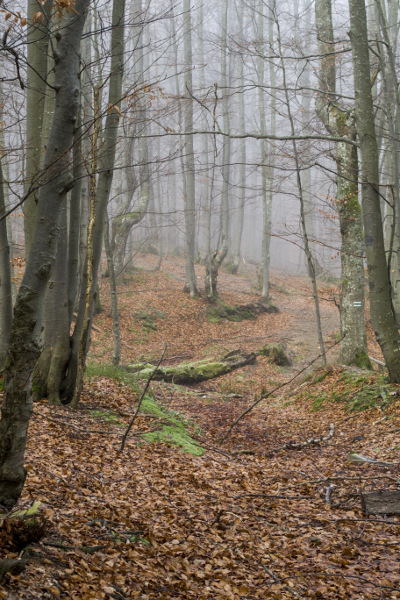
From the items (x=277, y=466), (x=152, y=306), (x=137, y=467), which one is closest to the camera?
(x=137, y=467)

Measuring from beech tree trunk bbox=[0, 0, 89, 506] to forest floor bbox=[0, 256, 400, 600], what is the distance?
0.51 metres

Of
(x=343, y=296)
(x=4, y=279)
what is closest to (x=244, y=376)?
(x=343, y=296)

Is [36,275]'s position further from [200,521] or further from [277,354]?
[277,354]

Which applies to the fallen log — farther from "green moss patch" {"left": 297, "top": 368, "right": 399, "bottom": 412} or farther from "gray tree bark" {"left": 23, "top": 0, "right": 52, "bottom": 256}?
"gray tree bark" {"left": 23, "top": 0, "right": 52, "bottom": 256}

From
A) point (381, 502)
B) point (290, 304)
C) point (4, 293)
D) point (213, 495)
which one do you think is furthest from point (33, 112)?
point (290, 304)

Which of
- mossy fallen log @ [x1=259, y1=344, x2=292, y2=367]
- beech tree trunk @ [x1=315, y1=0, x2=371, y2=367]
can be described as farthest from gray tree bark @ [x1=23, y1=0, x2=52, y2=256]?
mossy fallen log @ [x1=259, y1=344, x2=292, y2=367]

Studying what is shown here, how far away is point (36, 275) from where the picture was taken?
318 cm

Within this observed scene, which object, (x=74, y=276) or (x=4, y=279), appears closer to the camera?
(x=74, y=276)

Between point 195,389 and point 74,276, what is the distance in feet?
16.9

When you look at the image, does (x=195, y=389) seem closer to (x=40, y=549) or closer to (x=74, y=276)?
(x=74, y=276)

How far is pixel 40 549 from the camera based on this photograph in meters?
2.95

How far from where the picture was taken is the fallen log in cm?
427

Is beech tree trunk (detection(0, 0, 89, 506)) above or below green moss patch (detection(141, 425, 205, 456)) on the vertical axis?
above

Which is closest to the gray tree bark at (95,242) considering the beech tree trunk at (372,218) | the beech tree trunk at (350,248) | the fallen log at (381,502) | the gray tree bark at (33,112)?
the gray tree bark at (33,112)
